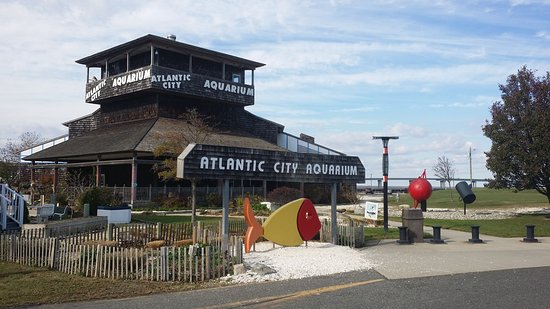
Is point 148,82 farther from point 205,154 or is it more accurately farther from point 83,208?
point 205,154

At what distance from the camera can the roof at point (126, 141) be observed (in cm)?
3350

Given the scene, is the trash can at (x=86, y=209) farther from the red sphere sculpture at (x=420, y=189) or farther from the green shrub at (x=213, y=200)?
the red sphere sculpture at (x=420, y=189)

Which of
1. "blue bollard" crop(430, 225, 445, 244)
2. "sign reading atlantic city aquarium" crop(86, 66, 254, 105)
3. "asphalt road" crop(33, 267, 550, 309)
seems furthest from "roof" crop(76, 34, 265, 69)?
"asphalt road" crop(33, 267, 550, 309)

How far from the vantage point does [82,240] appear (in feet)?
48.0

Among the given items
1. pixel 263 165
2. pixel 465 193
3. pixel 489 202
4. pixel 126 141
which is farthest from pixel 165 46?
pixel 489 202

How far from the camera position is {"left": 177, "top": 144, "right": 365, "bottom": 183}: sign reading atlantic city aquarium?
1332cm

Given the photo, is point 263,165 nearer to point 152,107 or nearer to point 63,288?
point 63,288

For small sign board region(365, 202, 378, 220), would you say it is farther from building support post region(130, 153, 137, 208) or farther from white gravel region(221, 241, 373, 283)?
building support post region(130, 153, 137, 208)

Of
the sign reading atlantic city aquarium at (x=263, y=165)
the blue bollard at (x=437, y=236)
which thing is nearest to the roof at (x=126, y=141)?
the sign reading atlantic city aquarium at (x=263, y=165)

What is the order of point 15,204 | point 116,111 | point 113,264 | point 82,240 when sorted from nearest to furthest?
point 113,264, point 82,240, point 15,204, point 116,111

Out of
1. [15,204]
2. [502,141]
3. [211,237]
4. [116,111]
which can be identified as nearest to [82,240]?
[211,237]

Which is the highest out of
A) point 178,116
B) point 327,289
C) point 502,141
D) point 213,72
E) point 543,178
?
point 213,72

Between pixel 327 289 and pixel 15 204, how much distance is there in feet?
51.1

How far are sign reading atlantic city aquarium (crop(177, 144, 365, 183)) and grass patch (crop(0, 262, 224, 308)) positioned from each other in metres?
3.39
